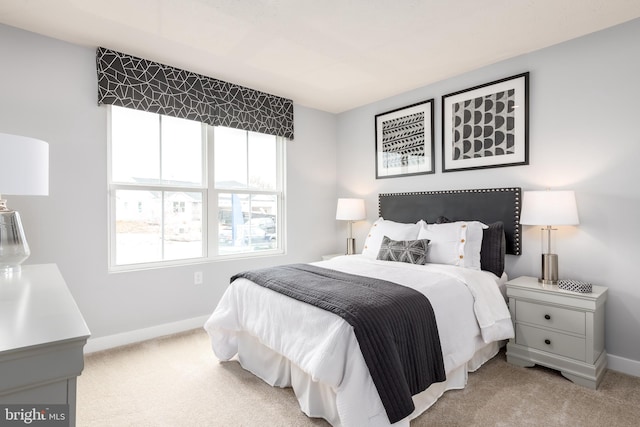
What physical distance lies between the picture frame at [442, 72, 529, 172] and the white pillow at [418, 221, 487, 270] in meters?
0.70

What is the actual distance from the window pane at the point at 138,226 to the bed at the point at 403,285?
1.14 meters

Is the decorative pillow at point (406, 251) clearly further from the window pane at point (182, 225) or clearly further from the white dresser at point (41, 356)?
the white dresser at point (41, 356)

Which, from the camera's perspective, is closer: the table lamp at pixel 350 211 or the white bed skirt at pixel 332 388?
the white bed skirt at pixel 332 388

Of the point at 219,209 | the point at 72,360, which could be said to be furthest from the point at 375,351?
the point at 219,209

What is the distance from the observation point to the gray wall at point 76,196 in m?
2.56

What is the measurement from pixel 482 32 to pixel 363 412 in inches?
106

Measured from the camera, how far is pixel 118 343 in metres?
2.96

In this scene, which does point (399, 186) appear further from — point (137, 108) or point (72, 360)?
point (72, 360)

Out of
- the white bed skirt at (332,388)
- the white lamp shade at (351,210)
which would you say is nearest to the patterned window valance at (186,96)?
the white lamp shade at (351,210)

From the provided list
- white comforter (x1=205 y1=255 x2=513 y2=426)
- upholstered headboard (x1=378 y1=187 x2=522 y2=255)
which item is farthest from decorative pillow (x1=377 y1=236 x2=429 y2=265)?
upholstered headboard (x1=378 y1=187 x2=522 y2=255)

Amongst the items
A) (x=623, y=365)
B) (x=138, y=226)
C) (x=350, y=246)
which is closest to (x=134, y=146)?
(x=138, y=226)

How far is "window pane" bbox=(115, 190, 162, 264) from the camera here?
309cm

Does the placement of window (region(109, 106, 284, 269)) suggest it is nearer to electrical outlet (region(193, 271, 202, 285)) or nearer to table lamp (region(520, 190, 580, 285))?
electrical outlet (region(193, 271, 202, 285))

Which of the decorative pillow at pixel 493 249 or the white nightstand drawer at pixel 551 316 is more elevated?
the decorative pillow at pixel 493 249
